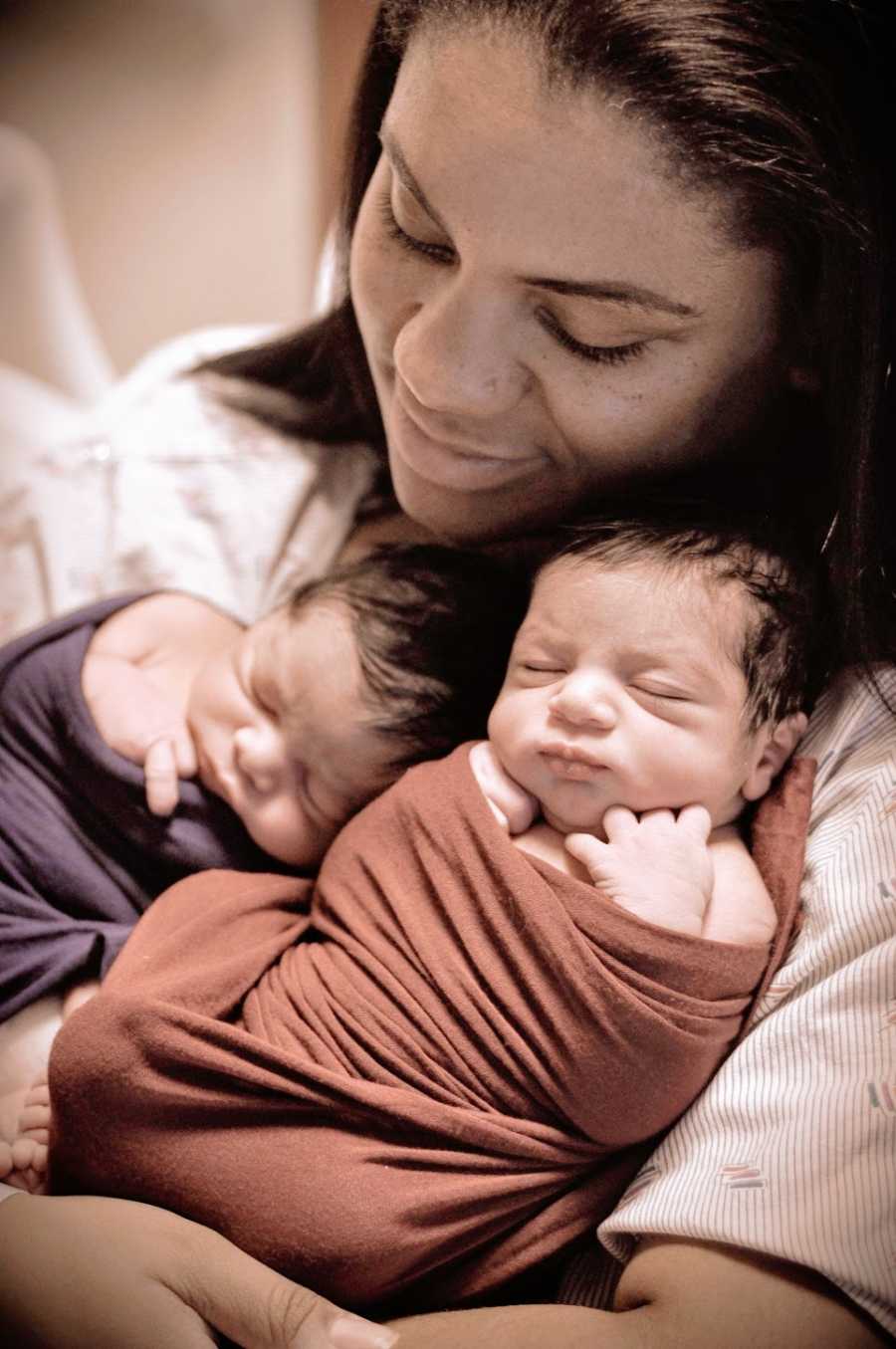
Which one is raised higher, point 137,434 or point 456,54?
point 456,54

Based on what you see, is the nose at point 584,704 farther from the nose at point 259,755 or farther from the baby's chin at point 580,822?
the nose at point 259,755

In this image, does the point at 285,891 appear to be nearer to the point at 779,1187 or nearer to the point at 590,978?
the point at 590,978

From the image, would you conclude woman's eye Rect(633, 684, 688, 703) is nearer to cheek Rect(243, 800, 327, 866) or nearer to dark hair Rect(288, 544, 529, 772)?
dark hair Rect(288, 544, 529, 772)

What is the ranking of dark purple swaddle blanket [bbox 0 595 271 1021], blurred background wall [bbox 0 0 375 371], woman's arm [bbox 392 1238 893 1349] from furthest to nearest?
blurred background wall [bbox 0 0 375 371] < dark purple swaddle blanket [bbox 0 595 271 1021] < woman's arm [bbox 392 1238 893 1349]

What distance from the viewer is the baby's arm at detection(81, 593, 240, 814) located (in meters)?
1.15

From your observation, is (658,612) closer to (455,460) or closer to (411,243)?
(455,460)

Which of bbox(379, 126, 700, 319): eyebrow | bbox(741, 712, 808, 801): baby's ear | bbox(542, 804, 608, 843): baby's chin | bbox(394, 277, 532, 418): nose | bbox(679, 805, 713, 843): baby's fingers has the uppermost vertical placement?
bbox(379, 126, 700, 319): eyebrow

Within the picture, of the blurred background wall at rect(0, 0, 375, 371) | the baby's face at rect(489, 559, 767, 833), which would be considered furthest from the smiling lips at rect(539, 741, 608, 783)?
the blurred background wall at rect(0, 0, 375, 371)

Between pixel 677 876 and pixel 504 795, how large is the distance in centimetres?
16

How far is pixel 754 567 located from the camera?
0.99 metres

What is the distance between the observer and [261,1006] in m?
0.96

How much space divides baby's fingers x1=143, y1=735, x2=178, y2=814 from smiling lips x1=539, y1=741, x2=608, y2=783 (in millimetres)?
382

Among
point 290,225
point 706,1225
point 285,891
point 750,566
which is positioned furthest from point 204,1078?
point 290,225

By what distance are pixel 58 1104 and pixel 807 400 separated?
892 mm
